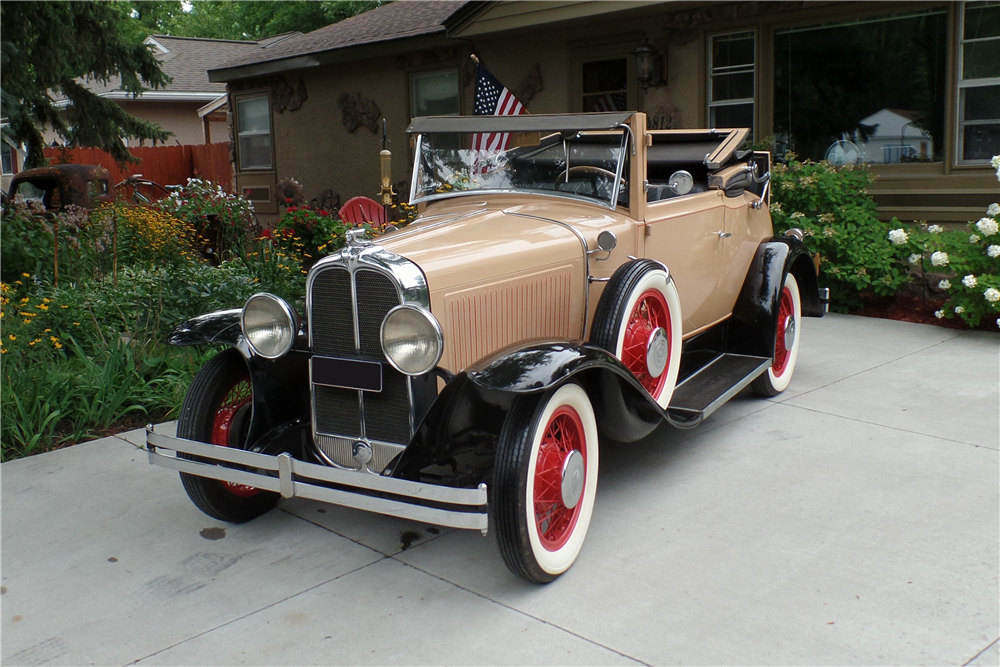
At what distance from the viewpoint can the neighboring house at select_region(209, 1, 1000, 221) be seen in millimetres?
7363

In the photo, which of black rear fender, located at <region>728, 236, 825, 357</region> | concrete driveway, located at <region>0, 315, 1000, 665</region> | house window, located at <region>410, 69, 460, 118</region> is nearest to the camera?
concrete driveway, located at <region>0, 315, 1000, 665</region>

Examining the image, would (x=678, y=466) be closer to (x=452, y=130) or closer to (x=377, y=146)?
(x=452, y=130)

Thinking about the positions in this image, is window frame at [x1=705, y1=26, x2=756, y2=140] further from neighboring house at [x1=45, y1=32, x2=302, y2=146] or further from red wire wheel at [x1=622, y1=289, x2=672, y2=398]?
neighboring house at [x1=45, y1=32, x2=302, y2=146]

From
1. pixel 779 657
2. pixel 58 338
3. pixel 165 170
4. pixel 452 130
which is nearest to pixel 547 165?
pixel 452 130

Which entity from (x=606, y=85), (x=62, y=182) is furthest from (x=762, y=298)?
(x=62, y=182)

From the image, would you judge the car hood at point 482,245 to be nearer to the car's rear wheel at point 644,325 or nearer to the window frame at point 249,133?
the car's rear wheel at point 644,325

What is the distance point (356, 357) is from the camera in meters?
3.25

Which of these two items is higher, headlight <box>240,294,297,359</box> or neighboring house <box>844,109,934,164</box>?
neighboring house <box>844,109,934,164</box>

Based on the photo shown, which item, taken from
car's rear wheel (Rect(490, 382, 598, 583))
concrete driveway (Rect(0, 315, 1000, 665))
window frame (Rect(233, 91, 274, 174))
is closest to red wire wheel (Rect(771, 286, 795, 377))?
concrete driveway (Rect(0, 315, 1000, 665))

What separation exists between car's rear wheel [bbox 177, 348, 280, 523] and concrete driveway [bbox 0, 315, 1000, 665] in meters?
0.13

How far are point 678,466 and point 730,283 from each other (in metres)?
1.37

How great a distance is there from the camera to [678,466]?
421 cm

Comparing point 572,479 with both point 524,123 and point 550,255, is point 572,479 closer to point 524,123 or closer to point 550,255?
point 550,255

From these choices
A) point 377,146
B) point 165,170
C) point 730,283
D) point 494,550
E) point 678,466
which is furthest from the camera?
point 165,170
